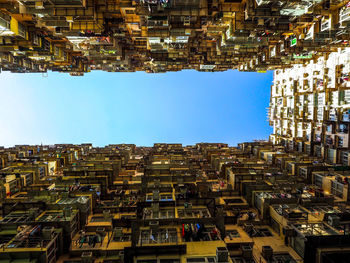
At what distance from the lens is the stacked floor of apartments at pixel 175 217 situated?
64.4ft

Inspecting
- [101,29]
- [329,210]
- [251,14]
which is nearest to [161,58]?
[101,29]

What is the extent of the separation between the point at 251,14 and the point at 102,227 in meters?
33.1

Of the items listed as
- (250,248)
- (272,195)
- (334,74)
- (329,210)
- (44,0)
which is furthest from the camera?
(334,74)

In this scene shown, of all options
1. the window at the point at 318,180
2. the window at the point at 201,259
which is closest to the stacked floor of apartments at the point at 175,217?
the window at the point at 201,259

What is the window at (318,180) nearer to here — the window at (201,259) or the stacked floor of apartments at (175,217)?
the stacked floor of apartments at (175,217)

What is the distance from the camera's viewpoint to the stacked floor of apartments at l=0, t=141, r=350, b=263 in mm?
19625

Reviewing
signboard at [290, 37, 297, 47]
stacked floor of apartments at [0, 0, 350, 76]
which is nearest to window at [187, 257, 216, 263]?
stacked floor of apartments at [0, 0, 350, 76]

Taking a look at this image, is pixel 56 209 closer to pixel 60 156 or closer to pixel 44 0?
pixel 44 0

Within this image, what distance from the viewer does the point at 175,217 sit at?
2503 centimetres

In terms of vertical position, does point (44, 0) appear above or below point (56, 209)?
above

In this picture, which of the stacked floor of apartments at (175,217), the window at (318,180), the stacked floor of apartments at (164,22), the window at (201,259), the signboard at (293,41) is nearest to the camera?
the window at (201,259)

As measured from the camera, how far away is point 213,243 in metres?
20.2

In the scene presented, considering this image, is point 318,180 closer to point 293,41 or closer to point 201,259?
point 293,41

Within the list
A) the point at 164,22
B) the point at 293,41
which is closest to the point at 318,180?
the point at 293,41
